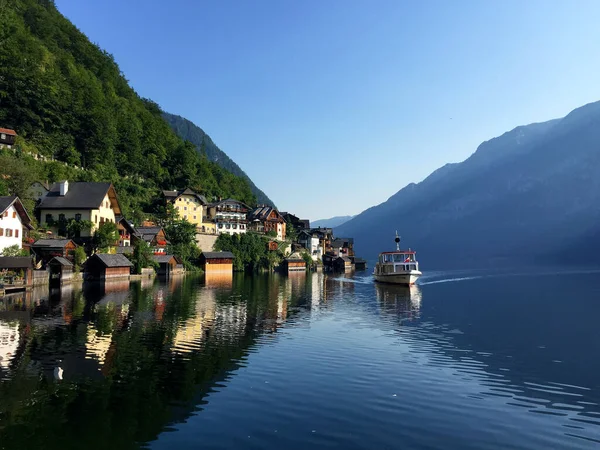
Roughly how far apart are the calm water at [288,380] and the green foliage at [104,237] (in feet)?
99.4

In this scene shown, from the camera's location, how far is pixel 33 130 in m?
92.8

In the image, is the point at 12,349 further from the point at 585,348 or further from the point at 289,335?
the point at 585,348

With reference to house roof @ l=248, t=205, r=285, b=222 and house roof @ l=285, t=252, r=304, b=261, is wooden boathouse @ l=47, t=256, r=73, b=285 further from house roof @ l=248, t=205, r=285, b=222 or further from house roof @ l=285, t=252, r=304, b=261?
house roof @ l=248, t=205, r=285, b=222

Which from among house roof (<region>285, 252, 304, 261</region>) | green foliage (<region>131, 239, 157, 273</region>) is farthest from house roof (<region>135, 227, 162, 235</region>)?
house roof (<region>285, 252, 304, 261</region>)

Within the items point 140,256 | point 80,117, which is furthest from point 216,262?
point 80,117

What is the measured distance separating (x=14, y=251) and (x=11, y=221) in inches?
143

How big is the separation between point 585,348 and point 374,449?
22.8m

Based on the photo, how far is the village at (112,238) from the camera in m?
54.4

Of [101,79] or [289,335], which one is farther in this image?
[101,79]

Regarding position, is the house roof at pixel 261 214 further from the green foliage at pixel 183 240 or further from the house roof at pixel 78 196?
the house roof at pixel 78 196

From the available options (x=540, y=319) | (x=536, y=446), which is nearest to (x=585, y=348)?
(x=540, y=319)

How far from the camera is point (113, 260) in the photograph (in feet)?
227

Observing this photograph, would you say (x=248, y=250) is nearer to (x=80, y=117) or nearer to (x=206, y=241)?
(x=206, y=241)

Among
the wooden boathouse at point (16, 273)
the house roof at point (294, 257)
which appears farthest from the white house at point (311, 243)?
the wooden boathouse at point (16, 273)
